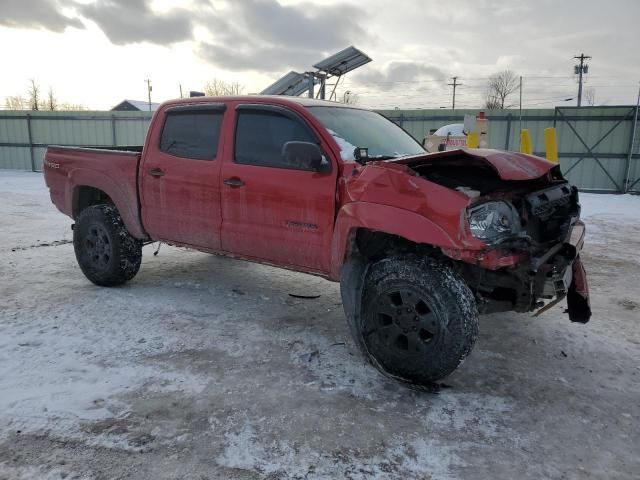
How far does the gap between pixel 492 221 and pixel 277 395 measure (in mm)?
1691

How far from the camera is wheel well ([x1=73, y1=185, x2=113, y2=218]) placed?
206 inches

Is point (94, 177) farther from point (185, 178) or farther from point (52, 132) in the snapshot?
point (52, 132)

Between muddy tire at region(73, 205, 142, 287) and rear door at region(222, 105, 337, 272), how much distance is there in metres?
1.36

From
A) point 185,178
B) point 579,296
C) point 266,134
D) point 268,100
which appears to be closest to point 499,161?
point 579,296

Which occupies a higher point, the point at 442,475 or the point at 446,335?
the point at 446,335

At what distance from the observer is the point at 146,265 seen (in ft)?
19.6

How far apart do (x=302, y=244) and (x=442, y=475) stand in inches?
74.7

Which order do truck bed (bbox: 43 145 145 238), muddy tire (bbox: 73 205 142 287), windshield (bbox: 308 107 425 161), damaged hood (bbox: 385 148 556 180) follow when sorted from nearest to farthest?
damaged hood (bbox: 385 148 556 180) → windshield (bbox: 308 107 425 161) → truck bed (bbox: 43 145 145 238) → muddy tire (bbox: 73 205 142 287)

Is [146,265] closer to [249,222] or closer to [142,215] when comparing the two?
[142,215]

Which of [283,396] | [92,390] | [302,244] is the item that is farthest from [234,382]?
[302,244]

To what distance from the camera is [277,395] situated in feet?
9.76

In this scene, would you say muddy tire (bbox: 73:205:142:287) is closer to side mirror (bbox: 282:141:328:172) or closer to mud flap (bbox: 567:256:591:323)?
side mirror (bbox: 282:141:328:172)

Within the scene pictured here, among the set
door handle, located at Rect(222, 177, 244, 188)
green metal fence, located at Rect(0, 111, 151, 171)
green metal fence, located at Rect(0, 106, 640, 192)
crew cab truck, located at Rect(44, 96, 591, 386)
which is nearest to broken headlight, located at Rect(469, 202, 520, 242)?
crew cab truck, located at Rect(44, 96, 591, 386)

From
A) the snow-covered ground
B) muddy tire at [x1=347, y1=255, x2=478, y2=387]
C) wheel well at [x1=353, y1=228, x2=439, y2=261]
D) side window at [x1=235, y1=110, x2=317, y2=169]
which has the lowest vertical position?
the snow-covered ground
